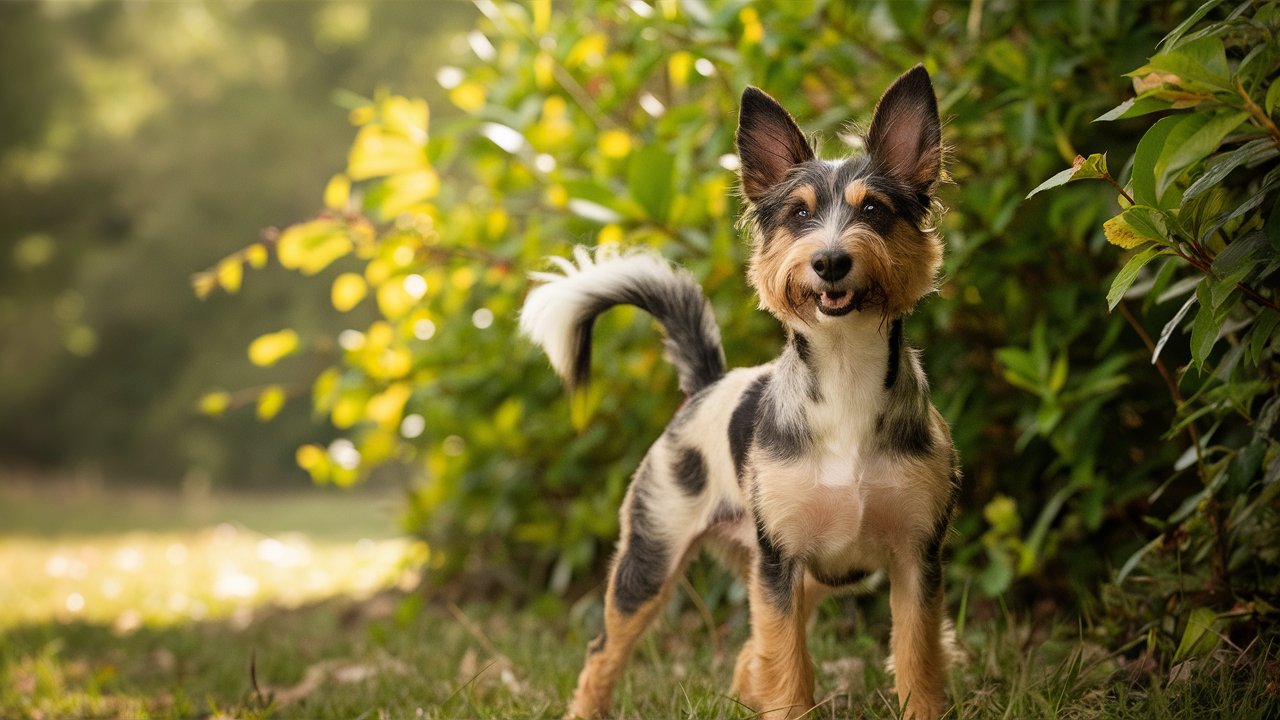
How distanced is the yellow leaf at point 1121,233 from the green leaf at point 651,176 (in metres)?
1.77

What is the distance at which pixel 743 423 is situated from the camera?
323cm

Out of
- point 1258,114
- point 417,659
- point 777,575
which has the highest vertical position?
point 1258,114

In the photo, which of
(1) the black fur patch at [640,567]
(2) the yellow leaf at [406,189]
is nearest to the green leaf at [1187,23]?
(1) the black fur patch at [640,567]

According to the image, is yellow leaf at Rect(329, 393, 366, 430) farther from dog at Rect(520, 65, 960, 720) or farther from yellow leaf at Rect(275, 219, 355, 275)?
dog at Rect(520, 65, 960, 720)

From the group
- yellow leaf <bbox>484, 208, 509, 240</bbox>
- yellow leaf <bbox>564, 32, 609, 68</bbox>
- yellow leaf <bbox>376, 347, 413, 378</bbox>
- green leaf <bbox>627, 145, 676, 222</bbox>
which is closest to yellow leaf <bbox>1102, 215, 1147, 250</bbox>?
green leaf <bbox>627, 145, 676, 222</bbox>

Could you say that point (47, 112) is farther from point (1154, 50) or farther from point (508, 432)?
point (1154, 50)

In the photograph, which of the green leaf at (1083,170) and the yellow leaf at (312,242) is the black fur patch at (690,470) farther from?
the yellow leaf at (312,242)

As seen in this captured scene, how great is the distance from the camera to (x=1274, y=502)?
3.15 metres

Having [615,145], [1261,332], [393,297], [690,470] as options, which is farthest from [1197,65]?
[393,297]

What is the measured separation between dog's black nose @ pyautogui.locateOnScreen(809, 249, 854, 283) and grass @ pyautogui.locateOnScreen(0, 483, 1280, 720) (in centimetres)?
117

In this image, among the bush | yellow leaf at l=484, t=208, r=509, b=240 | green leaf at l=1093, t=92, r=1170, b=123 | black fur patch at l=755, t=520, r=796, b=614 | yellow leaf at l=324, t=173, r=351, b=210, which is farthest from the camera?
yellow leaf at l=484, t=208, r=509, b=240

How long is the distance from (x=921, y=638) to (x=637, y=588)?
920 mm

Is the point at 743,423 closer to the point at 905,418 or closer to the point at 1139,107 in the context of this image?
the point at 905,418

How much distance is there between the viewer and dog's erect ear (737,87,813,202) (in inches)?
121
